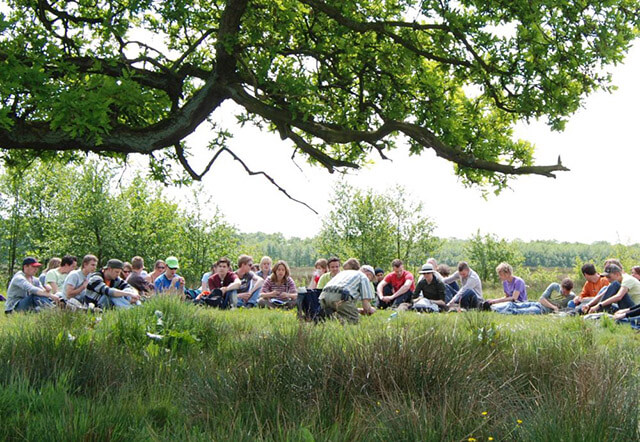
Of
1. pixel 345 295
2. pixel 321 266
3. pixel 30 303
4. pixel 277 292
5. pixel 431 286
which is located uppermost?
pixel 321 266

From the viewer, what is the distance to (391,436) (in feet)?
12.3

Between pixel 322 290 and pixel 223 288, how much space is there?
5.09 meters

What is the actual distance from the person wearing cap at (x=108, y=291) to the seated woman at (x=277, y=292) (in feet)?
11.9

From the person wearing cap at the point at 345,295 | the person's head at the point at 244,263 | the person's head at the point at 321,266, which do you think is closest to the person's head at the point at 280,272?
the person's head at the point at 244,263

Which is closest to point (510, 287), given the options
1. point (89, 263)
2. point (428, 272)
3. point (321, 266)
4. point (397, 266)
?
point (428, 272)

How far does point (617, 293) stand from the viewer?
12.6m

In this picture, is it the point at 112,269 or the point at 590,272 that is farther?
the point at 590,272

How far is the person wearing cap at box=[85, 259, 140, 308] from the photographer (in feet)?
39.7

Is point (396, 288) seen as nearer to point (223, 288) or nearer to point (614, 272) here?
point (223, 288)

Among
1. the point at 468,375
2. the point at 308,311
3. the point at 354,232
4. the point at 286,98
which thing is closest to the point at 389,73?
the point at 286,98

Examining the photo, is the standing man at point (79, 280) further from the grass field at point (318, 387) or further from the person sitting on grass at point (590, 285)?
the person sitting on grass at point (590, 285)

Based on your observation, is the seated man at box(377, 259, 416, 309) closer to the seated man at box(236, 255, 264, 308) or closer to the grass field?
the seated man at box(236, 255, 264, 308)

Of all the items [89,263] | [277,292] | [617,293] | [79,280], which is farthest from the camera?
[277,292]

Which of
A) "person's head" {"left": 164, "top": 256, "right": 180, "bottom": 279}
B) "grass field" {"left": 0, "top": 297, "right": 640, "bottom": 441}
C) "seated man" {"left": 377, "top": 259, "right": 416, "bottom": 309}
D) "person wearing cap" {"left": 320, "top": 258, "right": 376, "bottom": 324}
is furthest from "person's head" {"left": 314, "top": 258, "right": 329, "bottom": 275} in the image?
"grass field" {"left": 0, "top": 297, "right": 640, "bottom": 441}
